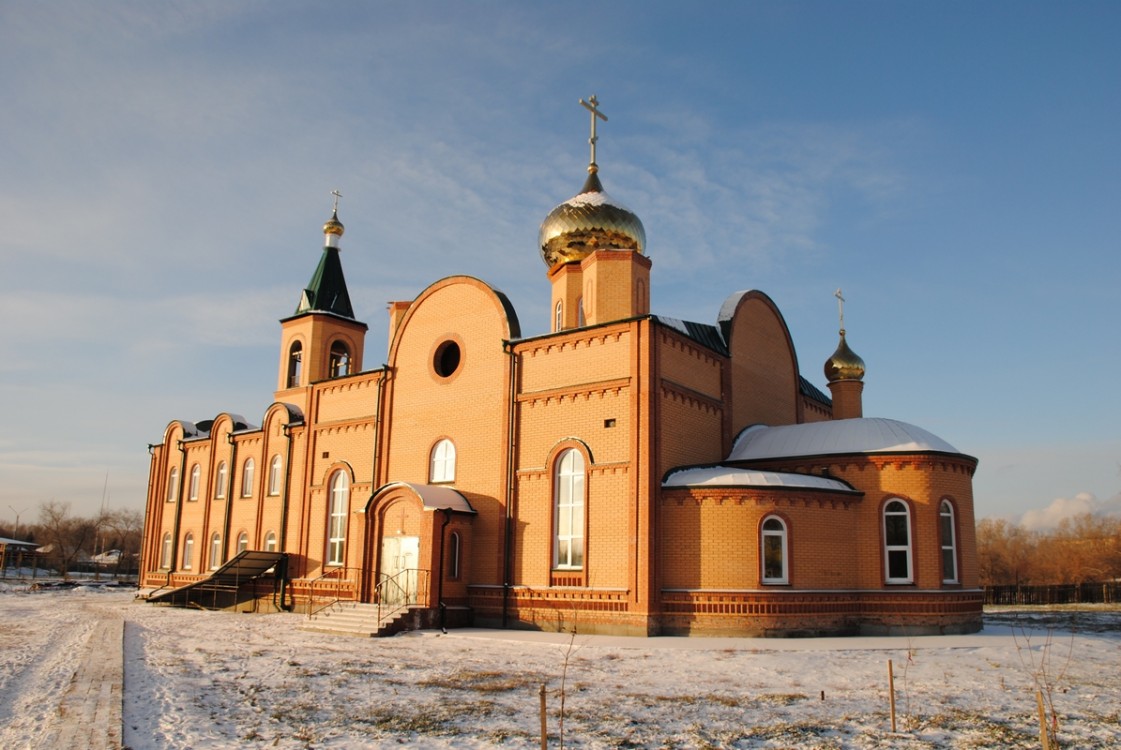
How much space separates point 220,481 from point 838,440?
18385 millimetres

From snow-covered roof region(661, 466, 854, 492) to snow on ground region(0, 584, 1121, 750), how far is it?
2.69 m

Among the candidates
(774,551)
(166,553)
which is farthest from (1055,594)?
(166,553)

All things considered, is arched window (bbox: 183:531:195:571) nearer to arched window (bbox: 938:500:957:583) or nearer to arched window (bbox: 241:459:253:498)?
arched window (bbox: 241:459:253:498)

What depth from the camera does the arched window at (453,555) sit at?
1749cm

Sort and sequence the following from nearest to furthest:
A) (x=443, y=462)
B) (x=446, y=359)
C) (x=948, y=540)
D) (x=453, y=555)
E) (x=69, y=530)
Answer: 1. (x=948, y=540)
2. (x=453, y=555)
3. (x=443, y=462)
4. (x=446, y=359)
5. (x=69, y=530)

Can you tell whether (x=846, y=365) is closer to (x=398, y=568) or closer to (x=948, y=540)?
(x=948, y=540)

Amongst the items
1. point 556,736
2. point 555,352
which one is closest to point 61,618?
point 555,352

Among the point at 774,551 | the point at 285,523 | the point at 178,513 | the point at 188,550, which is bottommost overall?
the point at 188,550

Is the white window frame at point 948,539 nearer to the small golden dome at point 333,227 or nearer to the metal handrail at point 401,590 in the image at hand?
the metal handrail at point 401,590

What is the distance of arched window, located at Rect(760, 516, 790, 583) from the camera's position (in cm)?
1552

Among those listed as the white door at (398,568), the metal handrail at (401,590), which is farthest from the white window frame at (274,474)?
the metal handrail at (401,590)

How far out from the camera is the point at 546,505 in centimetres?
1717

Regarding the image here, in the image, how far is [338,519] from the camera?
21.5m

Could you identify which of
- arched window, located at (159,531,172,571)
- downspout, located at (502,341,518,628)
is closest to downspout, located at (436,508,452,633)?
downspout, located at (502,341,518,628)
